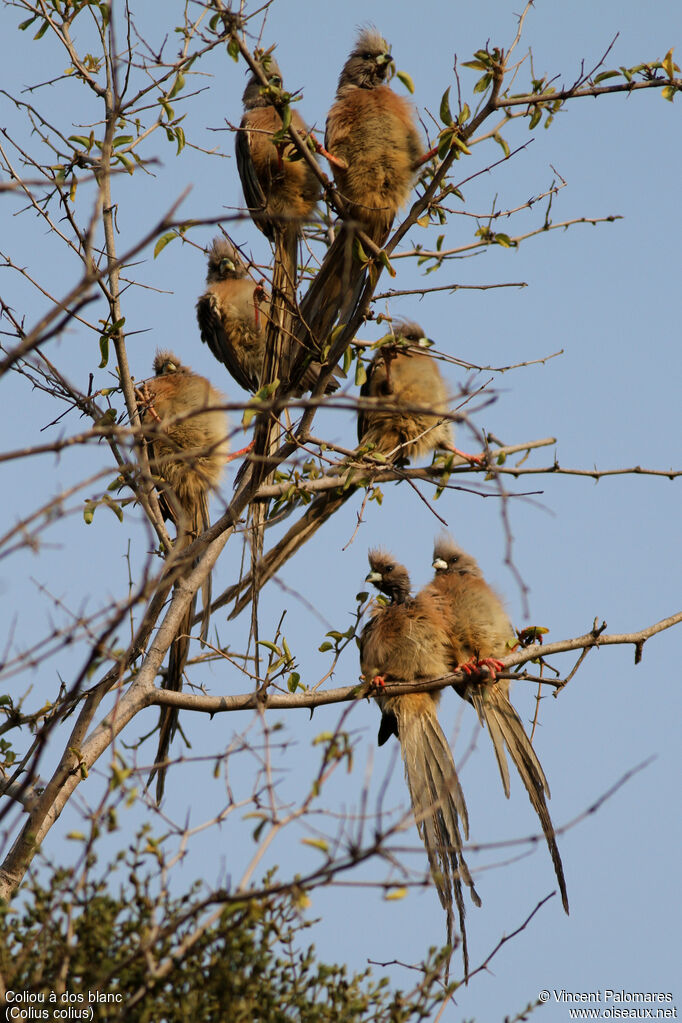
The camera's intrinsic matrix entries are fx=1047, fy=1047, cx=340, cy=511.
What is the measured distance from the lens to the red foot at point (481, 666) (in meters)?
4.42

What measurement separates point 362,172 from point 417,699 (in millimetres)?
2263

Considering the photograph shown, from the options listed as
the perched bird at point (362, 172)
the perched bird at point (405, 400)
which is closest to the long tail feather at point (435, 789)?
the perched bird at point (405, 400)

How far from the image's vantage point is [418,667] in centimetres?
461

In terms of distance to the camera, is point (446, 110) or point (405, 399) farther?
point (405, 399)

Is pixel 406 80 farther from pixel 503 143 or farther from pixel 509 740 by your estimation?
pixel 509 740

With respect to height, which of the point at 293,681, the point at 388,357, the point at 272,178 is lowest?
the point at 293,681

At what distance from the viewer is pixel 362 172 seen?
172 inches

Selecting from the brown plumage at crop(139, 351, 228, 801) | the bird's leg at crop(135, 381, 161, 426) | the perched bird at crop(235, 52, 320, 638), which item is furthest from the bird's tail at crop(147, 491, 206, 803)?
the bird's leg at crop(135, 381, 161, 426)

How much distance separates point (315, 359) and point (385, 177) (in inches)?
35.5

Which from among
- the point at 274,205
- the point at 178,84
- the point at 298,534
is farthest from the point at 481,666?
the point at 178,84

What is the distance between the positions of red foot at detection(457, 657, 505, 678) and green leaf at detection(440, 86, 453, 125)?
7.11 feet

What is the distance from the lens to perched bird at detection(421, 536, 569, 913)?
14.6 feet

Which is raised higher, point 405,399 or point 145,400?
point 405,399

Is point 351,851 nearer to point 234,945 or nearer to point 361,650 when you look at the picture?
point 234,945
